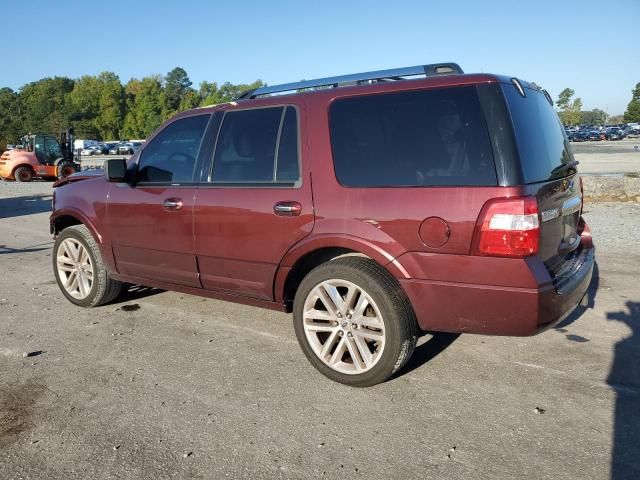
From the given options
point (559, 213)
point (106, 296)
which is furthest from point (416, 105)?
point (106, 296)

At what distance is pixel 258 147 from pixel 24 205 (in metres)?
13.1

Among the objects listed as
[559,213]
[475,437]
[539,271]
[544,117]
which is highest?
[544,117]

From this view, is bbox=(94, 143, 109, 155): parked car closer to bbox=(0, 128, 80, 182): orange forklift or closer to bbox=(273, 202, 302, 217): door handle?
bbox=(0, 128, 80, 182): orange forklift

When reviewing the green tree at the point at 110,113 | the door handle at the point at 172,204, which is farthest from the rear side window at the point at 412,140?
the green tree at the point at 110,113

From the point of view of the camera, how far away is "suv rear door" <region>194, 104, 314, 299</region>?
3574 mm

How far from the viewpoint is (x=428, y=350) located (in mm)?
3957

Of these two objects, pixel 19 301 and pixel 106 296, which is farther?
pixel 19 301

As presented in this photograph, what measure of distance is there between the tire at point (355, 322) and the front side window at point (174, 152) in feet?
5.05

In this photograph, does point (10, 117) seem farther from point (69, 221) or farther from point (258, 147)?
point (258, 147)

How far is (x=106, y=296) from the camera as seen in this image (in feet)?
16.6

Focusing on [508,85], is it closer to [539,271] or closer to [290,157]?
[539,271]

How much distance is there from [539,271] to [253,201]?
6.46 ft

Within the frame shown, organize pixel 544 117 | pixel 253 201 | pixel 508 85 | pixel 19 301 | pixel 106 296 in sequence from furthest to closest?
1. pixel 19 301
2. pixel 106 296
3. pixel 253 201
4. pixel 544 117
5. pixel 508 85

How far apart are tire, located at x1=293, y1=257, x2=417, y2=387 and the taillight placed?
2.19 ft
